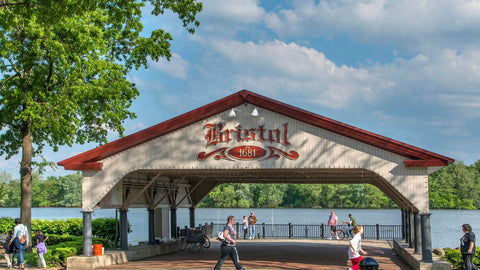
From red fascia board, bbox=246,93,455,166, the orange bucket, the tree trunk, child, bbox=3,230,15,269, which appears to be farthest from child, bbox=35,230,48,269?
red fascia board, bbox=246,93,455,166

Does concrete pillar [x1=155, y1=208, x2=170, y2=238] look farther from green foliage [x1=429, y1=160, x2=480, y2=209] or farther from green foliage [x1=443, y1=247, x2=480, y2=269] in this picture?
green foliage [x1=429, y1=160, x2=480, y2=209]

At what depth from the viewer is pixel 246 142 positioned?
59.1 feet

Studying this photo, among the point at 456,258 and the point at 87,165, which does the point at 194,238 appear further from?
the point at 456,258

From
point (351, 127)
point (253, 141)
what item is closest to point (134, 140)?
point (253, 141)

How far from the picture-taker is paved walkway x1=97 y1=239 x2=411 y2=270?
19047mm

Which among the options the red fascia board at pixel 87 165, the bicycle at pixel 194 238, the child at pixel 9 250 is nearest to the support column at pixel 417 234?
the bicycle at pixel 194 238

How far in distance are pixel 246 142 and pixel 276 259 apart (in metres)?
5.64

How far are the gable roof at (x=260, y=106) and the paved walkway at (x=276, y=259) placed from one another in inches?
146

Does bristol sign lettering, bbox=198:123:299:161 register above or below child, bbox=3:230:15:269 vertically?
above

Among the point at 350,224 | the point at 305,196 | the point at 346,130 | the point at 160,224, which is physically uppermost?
the point at 346,130

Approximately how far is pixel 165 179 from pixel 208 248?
3.86 metres

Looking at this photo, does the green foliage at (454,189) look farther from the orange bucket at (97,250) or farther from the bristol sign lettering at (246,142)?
the orange bucket at (97,250)

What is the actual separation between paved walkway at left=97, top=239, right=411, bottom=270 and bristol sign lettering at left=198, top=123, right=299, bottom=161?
3.71 m

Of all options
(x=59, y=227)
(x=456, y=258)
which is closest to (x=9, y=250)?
(x=59, y=227)
